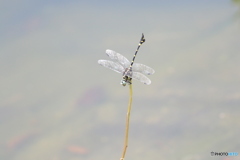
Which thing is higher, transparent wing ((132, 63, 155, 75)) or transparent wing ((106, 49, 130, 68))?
transparent wing ((106, 49, 130, 68))

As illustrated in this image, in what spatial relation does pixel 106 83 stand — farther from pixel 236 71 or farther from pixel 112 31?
pixel 236 71

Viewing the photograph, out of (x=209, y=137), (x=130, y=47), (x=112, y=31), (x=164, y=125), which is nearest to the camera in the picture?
(x=209, y=137)

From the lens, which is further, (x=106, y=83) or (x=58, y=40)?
(x=58, y=40)

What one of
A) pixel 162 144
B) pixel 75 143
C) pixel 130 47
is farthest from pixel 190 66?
pixel 75 143

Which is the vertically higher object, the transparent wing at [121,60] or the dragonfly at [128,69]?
the transparent wing at [121,60]

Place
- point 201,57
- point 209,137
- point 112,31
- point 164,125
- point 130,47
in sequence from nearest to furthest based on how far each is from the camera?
1. point 209,137
2. point 164,125
3. point 201,57
4. point 130,47
5. point 112,31

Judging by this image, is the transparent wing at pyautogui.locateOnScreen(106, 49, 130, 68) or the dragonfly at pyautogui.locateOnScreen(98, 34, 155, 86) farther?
the transparent wing at pyautogui.locateOnScreen(106, 49, 130, 68)

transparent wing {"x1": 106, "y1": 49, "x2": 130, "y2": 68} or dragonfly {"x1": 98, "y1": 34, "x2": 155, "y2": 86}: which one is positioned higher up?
transparent wing {"x1": 106, "y1": 49, "x2": 130, "y2": 68}

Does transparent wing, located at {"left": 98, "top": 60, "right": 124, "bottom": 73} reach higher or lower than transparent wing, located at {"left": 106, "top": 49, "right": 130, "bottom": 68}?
lower

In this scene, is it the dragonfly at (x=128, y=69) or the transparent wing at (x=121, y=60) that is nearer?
the dragonfly at (x=128, y=69)

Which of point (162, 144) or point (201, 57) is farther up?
point (201, 57)

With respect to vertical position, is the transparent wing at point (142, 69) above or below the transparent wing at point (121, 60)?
below
